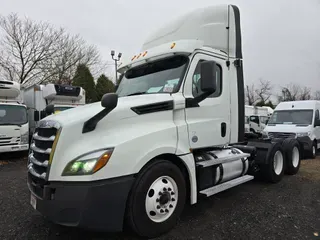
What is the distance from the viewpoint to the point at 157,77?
3.85 meters

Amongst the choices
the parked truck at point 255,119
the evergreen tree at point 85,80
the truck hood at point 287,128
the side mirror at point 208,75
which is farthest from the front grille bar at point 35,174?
the evergreen tree at point 85,80

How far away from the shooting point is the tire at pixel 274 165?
5.51m

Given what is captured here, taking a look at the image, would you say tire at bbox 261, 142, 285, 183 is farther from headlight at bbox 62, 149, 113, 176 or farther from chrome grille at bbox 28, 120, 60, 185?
chrome grille at bbox 28, 120, 60, 185

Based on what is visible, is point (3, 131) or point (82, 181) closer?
point (82, 181)

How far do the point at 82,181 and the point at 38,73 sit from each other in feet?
68.8

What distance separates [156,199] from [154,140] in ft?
2.48

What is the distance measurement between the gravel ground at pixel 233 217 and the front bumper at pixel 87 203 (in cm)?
63

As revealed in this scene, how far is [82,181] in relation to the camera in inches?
101

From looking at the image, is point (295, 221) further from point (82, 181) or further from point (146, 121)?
point (82, 181)

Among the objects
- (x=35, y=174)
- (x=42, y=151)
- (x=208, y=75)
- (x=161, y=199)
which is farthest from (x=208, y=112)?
(x=35, y=174)

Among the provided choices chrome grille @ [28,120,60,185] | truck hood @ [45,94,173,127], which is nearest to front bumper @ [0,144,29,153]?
chrome grille @ [28,120,60,185]

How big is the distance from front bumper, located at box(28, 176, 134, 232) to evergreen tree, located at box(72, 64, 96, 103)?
2096 cm

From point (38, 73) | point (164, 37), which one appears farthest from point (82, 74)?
point (164, 37)

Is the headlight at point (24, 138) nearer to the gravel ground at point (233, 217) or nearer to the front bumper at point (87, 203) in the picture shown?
the gravel ground at point (233, 217)
